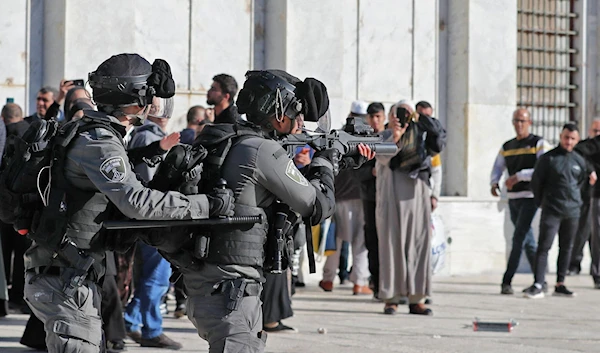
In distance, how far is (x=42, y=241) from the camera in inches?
184

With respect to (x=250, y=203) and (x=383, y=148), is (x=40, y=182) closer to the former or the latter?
(x=250, y=203)

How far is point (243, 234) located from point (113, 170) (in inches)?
Result: 24.3

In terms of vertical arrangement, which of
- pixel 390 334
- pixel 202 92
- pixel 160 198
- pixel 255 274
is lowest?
pixel 390 334

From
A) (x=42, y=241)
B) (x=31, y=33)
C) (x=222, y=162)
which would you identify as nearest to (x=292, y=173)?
(x=222, y=162)

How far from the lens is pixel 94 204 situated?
466 centimetres

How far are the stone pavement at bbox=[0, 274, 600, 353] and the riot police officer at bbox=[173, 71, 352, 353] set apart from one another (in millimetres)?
3102

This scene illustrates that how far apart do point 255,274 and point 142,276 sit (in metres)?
3.39

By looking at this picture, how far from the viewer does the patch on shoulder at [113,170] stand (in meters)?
4.45

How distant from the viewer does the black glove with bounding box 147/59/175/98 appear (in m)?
4.86

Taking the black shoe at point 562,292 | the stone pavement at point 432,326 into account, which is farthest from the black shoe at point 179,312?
the black shoe at point 562,292

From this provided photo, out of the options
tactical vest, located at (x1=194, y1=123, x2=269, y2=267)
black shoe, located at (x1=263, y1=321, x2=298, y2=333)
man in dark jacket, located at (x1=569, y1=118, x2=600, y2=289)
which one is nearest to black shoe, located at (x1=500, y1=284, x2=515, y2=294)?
man in dark jacket, located at (x1=569, y1=118, x2=600, y2=289)

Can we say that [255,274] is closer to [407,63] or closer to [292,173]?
[292,173]

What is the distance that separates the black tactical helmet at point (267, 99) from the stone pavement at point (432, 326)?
10.4ft

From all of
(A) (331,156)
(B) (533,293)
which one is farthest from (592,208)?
(A) (331,156)
